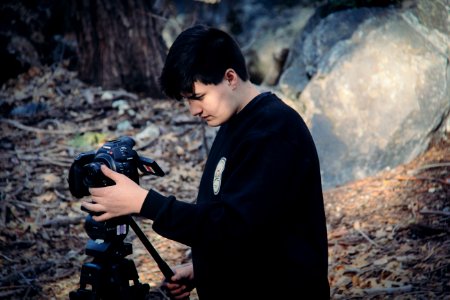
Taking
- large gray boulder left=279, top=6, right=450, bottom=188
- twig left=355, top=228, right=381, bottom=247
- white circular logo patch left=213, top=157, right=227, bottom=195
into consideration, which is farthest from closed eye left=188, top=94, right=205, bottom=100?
large gray boulder left=279, top=6, right=450, bottom=188

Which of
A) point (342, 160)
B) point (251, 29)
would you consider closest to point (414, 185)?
point (342, 160)

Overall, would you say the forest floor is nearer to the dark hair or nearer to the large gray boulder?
the large gray boulder

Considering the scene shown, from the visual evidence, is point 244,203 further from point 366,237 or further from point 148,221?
point 148,221

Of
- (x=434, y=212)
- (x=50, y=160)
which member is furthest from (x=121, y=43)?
(x=434, y=212)

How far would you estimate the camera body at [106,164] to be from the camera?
2.07 metres

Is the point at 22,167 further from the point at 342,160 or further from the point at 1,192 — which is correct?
the point at 342,160

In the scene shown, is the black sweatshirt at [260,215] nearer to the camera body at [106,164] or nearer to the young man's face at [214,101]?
the young man's face at [214,101]

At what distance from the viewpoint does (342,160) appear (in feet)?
16.0

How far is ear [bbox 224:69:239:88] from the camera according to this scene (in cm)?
214

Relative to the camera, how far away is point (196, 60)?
2.08 meters

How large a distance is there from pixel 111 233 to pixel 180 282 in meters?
0.45

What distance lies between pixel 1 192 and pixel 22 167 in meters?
0.55

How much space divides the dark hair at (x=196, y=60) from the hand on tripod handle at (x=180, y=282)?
915mm

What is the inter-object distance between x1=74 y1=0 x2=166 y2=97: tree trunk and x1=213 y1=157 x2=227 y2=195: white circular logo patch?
→ 5.16 m
